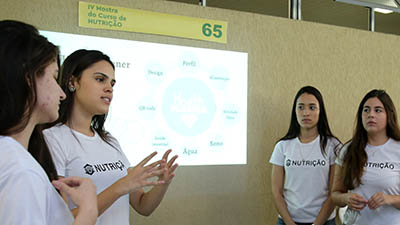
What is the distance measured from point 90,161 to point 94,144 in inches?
4.1

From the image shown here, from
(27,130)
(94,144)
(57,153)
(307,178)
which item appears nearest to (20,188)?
(27,130)

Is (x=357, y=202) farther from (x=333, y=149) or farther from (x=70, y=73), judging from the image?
(x=70, y=73)

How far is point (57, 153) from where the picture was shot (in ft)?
4.87

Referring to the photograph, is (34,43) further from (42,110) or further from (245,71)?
(245,71)

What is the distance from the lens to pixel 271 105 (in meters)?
3.36

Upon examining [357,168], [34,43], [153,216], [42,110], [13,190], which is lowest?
[153,216]

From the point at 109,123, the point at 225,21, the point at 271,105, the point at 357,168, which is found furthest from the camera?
the point at 271,105

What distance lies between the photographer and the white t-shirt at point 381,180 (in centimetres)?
234

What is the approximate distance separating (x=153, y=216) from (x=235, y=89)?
4.00ft

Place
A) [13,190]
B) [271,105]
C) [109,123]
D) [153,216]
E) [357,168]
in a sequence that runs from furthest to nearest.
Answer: [271,105], [153,216], [109,123], [357,168], [13,190]

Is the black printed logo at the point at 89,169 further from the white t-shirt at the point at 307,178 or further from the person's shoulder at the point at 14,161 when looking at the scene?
the white t-shirt at the point at 307,178

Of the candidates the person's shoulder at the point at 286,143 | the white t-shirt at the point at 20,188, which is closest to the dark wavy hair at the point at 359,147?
the person's shoulder at the point at 286,143

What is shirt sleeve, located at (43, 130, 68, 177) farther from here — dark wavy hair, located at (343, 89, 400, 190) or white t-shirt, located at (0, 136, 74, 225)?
dark wavy hair, located at (343, 89, 400, 190)

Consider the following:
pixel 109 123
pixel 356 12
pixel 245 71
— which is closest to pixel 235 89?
pixel 245 71
